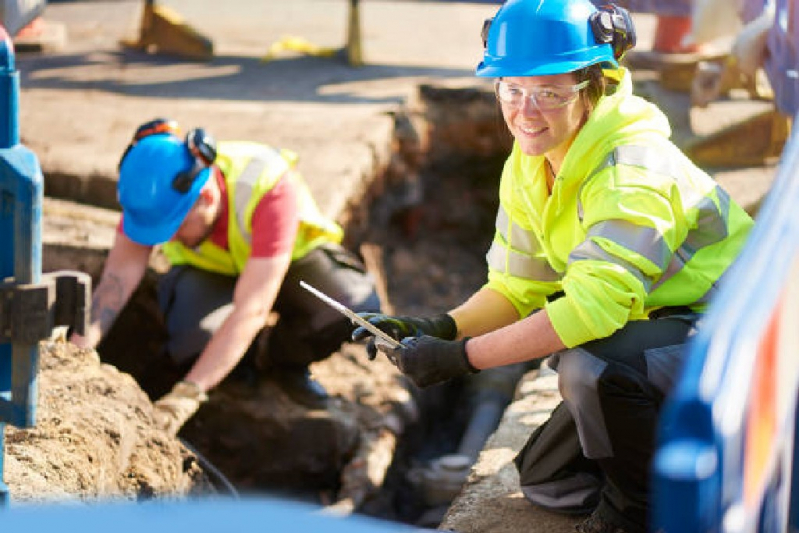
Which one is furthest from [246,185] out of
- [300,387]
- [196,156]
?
[300,387]

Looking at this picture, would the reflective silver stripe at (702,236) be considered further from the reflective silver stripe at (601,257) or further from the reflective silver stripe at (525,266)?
the reflective silver stripe at (525,266)

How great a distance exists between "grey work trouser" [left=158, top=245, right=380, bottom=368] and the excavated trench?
286 millimetres

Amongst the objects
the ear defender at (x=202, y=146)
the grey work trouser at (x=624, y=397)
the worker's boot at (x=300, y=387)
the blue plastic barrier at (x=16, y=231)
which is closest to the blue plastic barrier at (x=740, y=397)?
the grey work trouser at (x=624, y=397)

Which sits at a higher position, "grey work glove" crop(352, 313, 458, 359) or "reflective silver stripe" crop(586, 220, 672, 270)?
"reflective silver stripe" crop(586, 220, 672, 270)

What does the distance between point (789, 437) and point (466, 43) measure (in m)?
7.07

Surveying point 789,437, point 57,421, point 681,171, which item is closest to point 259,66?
point 57,421

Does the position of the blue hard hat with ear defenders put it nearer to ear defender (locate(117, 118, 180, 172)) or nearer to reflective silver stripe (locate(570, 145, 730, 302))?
reflective silver stripe (locate(570, 145, 730, 302))

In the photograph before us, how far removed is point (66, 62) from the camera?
310 inches

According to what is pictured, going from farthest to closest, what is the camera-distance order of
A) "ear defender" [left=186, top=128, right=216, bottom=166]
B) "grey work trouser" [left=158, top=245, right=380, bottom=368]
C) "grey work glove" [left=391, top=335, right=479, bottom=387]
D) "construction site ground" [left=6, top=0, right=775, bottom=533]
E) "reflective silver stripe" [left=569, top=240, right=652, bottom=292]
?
1. "grey work trouser" [left=158, top=245, right=380, bottom=368]
2. "ear defender" [left=186, top=128, right=216, bottom=166]
3. "construction site ground" [left=6, top=0, right=775, bottom=533]
4. "grey work glove" [left=391, top=335, right=479, bottom=387]
5. "reflective silver stripe" [left=569, top=240, right=652, bottom=292]

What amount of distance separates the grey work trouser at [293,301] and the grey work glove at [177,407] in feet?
1.98

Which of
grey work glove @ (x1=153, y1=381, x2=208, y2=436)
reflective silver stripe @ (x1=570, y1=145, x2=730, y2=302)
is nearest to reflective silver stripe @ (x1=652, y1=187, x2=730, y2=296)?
reflective silver stripe @ (x1=570, y1=145, x2=730, y2=302)

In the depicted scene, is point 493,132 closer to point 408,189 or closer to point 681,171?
point 408,189

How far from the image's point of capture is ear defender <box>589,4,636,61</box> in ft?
9.61

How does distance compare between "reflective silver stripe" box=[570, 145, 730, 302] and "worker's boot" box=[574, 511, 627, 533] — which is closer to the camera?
"reflective silver stripe" box=[570, 145, 730, 302]
